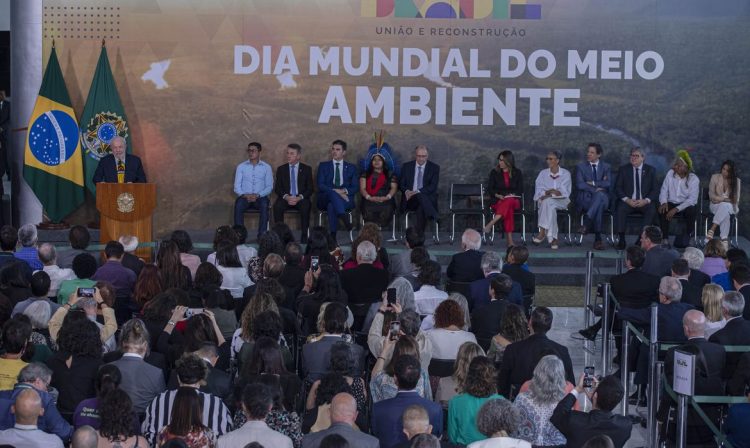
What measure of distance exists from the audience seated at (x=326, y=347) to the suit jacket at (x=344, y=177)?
21.8 ft

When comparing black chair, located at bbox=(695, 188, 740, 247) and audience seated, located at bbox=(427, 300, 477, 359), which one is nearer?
audience seated, located at bbox=(427, 300, 477, 359)

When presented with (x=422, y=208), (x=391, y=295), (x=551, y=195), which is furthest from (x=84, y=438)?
(x=551, y=195)

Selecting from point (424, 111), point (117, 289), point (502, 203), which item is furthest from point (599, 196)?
point (117, 289)

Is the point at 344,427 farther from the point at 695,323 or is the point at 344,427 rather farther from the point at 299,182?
the point at 299,182

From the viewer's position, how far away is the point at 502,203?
13.7m

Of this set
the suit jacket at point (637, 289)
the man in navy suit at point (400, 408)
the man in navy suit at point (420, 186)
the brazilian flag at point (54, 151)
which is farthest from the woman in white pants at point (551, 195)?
the man in navy suit at point (400, 408)

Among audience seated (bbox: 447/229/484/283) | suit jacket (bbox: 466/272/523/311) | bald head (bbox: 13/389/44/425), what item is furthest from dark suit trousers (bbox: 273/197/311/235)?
bald head (bbox: 13/389/44/425)

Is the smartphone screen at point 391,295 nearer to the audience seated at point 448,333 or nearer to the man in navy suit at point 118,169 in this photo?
the audience seated at point 448,333

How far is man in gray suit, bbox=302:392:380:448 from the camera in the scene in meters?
5.65

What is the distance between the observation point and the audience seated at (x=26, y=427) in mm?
5664

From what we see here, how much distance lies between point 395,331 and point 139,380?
1.47 meters

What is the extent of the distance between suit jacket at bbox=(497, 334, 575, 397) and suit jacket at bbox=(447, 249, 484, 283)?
2.49 metres

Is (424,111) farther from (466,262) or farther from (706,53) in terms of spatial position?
(466,262)

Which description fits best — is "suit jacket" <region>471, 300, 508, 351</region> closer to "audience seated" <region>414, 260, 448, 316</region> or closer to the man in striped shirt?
"audience seated" <region>414, 260, 448, 316</region>
